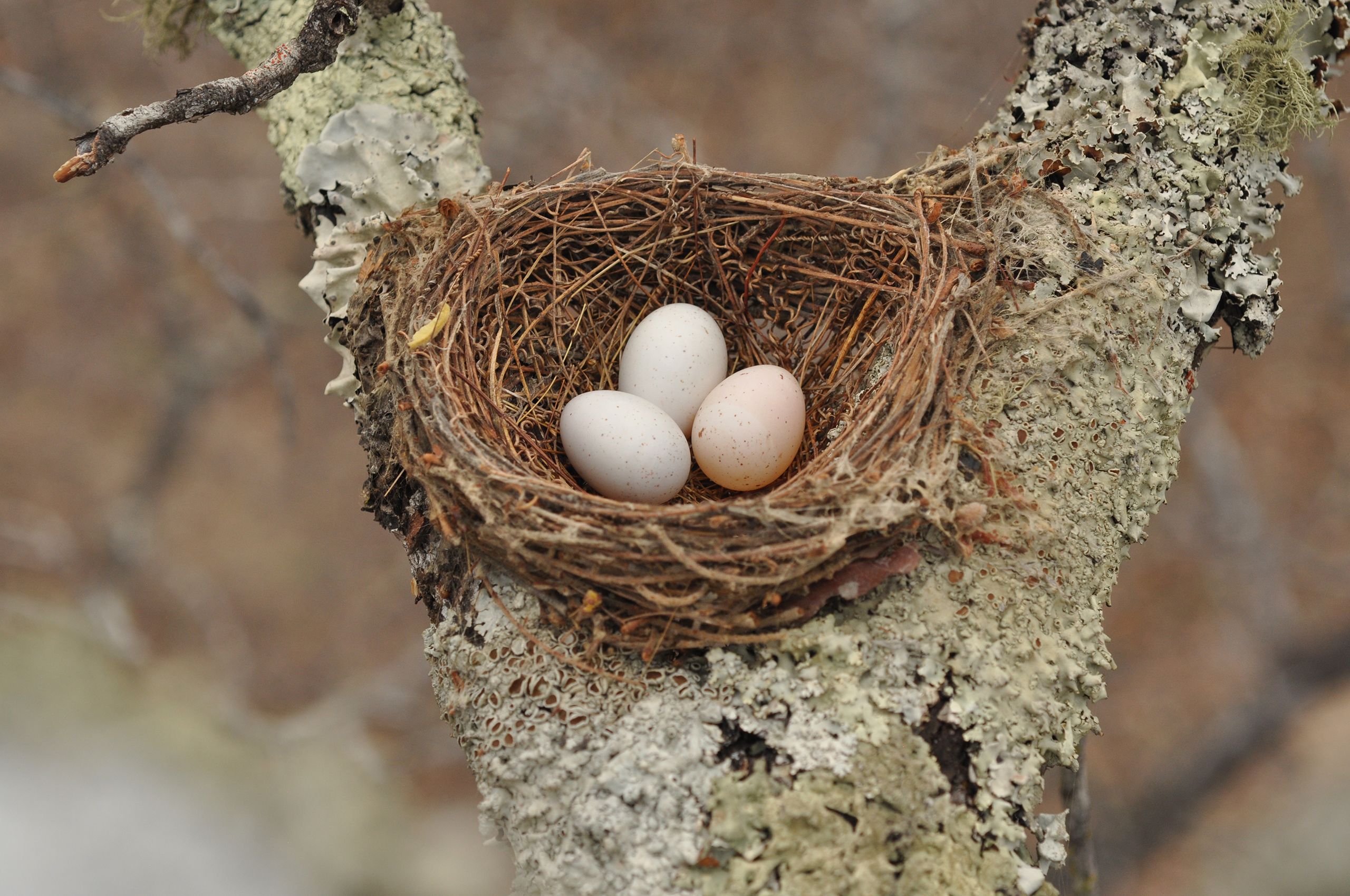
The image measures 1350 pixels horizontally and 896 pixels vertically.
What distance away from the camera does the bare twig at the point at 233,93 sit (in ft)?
4.30

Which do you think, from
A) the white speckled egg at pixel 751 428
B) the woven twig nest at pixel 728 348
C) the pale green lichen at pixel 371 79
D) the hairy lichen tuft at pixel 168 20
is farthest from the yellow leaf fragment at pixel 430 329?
the hairy lichen tuft at pixel 168 20

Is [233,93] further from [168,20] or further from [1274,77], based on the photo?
[1274,77]

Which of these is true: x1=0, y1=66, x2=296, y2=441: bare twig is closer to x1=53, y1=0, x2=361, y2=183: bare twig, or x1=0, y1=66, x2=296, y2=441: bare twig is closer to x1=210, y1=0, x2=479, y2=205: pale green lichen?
x1=210, y1=0, x2=479, y2=205: pale green lichen

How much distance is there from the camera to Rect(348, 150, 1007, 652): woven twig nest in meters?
1.33

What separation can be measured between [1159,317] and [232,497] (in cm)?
392

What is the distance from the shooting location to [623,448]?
1.79m

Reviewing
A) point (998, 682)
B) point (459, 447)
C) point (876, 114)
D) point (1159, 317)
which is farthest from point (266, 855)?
point (876, 114)

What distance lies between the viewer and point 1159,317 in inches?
60.2

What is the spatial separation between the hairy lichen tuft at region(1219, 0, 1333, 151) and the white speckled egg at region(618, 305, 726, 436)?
984 mm

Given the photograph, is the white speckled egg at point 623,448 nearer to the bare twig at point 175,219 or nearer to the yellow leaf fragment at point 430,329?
the yellow leaf fragment at point 430,329

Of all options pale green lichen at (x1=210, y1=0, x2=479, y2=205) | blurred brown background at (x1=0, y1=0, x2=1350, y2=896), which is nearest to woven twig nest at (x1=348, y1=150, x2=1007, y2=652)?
pale green lichen at (x1=210, y1=0, x2=479, y2=205)

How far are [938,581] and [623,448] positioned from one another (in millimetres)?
668

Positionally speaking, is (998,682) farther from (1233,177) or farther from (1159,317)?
(1233,177)

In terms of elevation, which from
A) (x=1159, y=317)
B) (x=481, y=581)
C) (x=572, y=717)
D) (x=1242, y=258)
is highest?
(x=1242, y=258)
